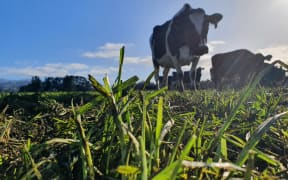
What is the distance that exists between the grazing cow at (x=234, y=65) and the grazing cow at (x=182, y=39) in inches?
292

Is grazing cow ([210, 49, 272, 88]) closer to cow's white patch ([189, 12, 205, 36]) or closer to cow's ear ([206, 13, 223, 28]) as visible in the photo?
cow's ear ([206, 13, 223, 28])

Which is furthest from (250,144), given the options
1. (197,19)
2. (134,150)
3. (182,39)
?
(197,19)

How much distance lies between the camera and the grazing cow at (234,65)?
1043 inches

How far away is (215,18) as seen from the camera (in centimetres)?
1964

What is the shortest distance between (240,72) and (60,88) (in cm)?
1439

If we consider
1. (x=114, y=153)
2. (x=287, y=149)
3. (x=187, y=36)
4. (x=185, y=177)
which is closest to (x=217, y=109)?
(x=287, y=149)

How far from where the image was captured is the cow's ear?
19.3 metres

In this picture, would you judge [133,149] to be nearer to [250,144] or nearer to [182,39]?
[250,144]

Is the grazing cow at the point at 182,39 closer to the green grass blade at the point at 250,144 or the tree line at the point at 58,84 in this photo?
the tree line at the point at 58,84

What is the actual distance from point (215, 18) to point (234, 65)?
27.2 feet

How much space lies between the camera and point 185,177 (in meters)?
0.66

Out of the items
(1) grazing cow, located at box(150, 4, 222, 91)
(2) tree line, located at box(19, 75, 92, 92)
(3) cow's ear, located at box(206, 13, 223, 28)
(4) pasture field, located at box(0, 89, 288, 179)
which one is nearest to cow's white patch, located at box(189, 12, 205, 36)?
(1) grazing cow, located at box(150, 4, 222, 91)

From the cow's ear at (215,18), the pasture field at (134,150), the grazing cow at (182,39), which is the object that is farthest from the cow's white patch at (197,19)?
the pasture field at (134,150)

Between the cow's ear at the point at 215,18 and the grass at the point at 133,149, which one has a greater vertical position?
the cow's ear at the point at 215,18
